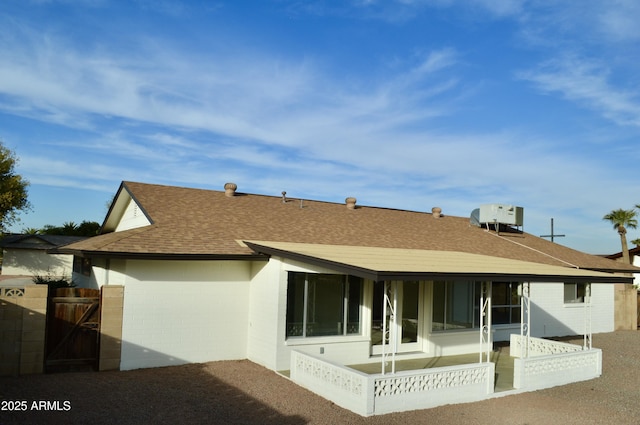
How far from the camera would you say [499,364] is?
13352 millimetres

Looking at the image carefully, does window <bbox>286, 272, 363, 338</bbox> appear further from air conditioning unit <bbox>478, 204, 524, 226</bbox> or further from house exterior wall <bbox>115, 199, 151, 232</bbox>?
air conditioning unit <bbox>478, 204, 524, 226</bbox>

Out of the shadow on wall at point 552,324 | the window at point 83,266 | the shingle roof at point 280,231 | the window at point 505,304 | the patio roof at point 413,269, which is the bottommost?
the shadow on wall at point 552,324

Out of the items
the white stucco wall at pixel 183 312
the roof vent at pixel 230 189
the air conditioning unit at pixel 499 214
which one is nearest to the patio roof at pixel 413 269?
the white stucco wall at pixel 183 312

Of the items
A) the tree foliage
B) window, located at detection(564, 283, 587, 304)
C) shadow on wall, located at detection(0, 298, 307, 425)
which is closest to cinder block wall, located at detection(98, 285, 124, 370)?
shadow on wall, located at detection(0, 298, 307, 425)

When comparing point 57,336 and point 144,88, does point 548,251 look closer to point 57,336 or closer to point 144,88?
point 144,88

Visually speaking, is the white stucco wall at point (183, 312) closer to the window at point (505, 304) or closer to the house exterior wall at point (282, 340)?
the house exterior wall at point (282, 340)

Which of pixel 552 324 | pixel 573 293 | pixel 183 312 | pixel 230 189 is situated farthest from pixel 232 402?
pixel 573 293

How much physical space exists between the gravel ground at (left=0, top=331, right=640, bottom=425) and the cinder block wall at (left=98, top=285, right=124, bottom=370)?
17.9 inches

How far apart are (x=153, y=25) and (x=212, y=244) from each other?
19.6 ft

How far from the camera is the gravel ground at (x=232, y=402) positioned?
26.8ft

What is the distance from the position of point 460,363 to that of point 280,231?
6473 millimetres

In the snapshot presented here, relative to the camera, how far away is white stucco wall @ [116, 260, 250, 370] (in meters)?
11.7

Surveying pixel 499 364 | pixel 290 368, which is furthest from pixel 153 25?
pixel 499 364

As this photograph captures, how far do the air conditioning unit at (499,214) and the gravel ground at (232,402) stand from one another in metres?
11.3
